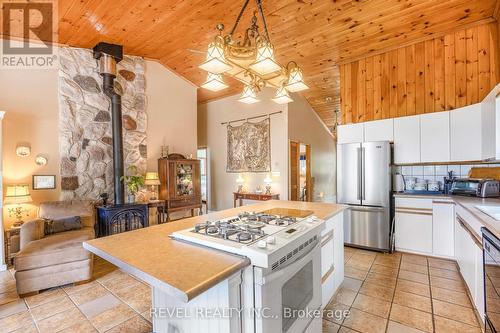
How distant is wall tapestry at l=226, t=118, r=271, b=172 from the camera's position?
5.70 meters

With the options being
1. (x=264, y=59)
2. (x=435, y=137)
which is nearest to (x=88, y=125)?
(x=264, y=59)

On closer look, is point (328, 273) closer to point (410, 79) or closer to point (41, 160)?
point (410, 79)

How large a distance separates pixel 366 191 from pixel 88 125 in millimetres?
4667

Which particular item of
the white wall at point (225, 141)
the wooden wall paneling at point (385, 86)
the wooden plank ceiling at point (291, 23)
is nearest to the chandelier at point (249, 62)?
the wooden plank ceiling at point (291, 23)

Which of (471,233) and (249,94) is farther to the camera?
(249,94)

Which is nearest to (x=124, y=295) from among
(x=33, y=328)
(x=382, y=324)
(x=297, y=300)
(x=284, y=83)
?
(x=33, y=328)

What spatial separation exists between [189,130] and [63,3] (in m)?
2.93

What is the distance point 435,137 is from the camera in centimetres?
333

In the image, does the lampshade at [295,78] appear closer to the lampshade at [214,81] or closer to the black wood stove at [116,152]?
the lampshade at [214,81]

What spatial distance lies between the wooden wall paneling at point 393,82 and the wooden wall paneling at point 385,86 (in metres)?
0.03

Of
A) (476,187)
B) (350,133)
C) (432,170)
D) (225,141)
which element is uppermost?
(225,141)

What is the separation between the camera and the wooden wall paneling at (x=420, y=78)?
3.64 m

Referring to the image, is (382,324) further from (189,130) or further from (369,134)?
(189,130)

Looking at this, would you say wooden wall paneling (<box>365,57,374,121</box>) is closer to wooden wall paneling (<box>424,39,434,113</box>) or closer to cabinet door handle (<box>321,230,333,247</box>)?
wooden wall paneling (<box>424,39,434,113</box>)
